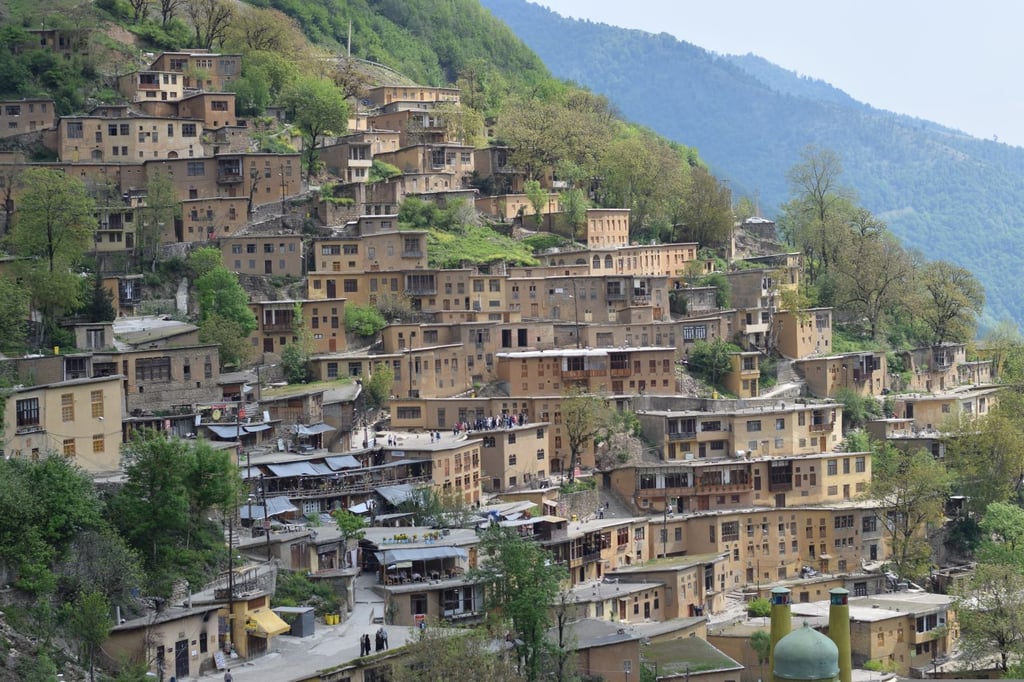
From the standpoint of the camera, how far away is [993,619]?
51062 millimetres

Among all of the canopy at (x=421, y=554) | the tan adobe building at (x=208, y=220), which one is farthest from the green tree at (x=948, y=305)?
the canopy at (x=421, y=554)

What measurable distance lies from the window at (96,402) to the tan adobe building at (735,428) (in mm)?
21144

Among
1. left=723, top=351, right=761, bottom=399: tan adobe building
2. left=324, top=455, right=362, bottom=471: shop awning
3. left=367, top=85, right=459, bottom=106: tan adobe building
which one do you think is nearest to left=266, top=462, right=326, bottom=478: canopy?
left=324, top=455, right=362, bottom=471: shop awning

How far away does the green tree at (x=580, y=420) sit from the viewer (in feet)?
198

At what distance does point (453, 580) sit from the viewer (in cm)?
4681

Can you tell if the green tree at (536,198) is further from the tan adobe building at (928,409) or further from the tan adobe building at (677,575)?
the tan adobe building at (677,575)

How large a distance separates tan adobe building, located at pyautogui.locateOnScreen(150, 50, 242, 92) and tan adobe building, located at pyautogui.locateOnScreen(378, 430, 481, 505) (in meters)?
26.1

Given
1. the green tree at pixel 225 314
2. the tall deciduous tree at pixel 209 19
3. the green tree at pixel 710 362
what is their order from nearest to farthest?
the green tree at pixel 225 314, the green tree at pixel 710 362, the tall deciduous tree at pixel 209 19

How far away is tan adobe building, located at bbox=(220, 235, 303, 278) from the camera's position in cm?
6538

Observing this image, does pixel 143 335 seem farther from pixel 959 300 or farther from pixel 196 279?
pixel 959 300

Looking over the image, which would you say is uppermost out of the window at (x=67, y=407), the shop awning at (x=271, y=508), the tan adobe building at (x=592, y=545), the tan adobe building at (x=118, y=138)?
the tan adobe building at (x=118, y=138)

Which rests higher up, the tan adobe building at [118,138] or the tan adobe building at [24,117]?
the tan adobe building at [24,117]

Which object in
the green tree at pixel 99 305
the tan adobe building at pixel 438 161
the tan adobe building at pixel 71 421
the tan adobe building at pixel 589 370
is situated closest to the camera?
the tan adobe building at pixel 71 421

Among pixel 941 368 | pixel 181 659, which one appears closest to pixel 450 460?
pixel 181 659
